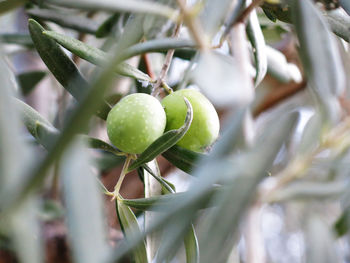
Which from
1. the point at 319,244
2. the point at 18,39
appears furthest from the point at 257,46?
the point at 18,39

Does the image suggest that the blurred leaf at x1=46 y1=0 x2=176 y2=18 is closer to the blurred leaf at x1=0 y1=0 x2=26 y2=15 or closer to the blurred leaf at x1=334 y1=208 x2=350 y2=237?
the blurred leaf at x1=0 y1=0 x2=26 y2=15

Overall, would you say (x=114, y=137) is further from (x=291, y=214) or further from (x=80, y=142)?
(x=291, y=214)

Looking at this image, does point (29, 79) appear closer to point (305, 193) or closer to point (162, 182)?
point (162, 182)

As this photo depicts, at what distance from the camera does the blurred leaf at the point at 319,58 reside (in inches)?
16.9

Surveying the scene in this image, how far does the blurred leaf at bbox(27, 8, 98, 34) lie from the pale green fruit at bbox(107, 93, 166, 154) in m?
0.59

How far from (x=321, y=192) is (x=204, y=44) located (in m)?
0.17

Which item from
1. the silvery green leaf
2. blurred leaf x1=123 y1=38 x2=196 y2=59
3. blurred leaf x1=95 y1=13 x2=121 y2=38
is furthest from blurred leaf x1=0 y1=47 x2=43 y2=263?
blurred leaf x1=95 y1=13 x2=121 y2=38

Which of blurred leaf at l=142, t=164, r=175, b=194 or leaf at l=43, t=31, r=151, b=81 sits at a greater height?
leaf at l=43, t=31, r=151, b=81

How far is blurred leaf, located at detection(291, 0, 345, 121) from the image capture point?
429 millimetres

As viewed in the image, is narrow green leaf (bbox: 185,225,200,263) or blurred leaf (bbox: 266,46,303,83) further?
blurred leaf (bbox: 266,46,303,83)

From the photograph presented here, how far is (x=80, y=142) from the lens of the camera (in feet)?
1.07

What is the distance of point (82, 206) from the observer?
1.05 ft

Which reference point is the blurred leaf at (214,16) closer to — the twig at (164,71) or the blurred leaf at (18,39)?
the twig at (164,71)

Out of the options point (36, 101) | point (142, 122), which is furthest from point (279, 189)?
point (36, 101)
